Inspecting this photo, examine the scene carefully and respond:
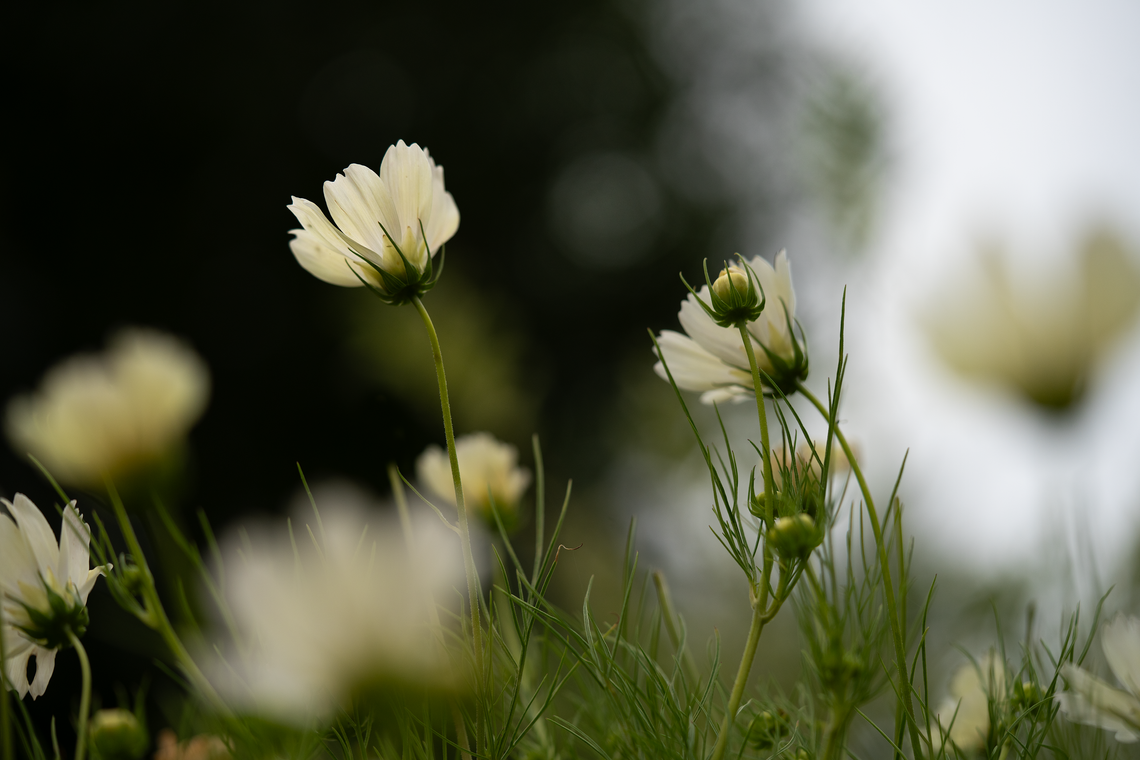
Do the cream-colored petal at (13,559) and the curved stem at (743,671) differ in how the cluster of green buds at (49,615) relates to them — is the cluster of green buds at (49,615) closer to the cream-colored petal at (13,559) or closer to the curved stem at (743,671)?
the cream-colored petal at (13,559)

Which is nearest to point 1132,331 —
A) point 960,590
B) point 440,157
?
point 960,590

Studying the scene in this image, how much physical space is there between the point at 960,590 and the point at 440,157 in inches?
62.1

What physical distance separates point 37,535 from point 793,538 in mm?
133

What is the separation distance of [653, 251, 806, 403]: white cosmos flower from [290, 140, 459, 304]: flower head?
0.18ft

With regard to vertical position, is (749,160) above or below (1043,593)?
above

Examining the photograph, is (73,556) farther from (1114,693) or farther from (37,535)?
(1114,693)

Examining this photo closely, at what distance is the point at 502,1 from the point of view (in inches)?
77.2

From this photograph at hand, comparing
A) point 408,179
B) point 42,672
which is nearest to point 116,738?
point 42,672

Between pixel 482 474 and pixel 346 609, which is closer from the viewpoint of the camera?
pixel 346 609

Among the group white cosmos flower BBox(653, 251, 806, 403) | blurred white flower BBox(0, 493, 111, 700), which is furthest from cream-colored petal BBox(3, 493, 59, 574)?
white cosmos flower BBox(653, 251, 806, 403)

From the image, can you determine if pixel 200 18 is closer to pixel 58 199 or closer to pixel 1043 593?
pixel 58 199

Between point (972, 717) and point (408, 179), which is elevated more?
point (408, 179)

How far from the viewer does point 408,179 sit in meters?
0.15

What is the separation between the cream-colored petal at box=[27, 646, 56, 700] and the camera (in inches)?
5.0
